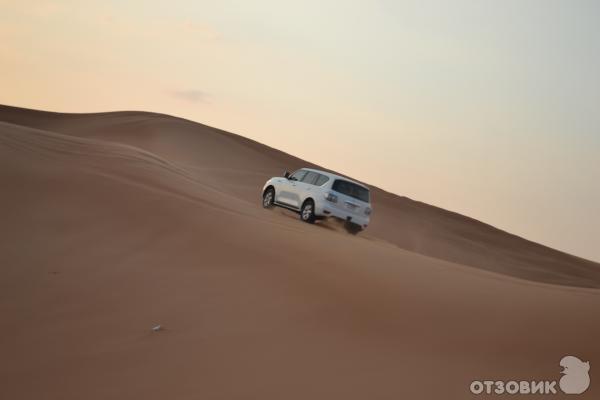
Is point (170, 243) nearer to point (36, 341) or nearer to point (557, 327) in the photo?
point (36, 341)

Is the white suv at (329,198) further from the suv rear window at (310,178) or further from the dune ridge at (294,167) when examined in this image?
the dune ridge at (294,167)

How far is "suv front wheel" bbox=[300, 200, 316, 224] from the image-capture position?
19047 millimetres

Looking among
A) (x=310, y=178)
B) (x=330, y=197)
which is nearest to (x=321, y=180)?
(x=310, y=178)

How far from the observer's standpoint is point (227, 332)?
23.3 ft

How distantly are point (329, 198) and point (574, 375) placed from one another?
A: 38.9 ft

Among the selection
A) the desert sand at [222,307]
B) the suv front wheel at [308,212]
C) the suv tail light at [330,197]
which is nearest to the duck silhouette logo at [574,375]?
the desert sand at [222,307]

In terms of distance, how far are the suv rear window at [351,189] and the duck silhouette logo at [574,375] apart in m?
11.6

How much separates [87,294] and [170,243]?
2.58m

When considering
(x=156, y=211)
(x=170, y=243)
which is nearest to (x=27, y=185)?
(x=156, y=211)

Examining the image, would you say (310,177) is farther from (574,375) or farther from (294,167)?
(294,167)

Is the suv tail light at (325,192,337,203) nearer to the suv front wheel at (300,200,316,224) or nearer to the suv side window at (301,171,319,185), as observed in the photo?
the suv front wheel at (300,200,316,224)

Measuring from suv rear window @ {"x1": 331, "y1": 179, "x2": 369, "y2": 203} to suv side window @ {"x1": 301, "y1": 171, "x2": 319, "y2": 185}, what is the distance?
0.86 meters

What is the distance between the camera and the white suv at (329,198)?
18.8 metres

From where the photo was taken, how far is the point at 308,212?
19.2 m
